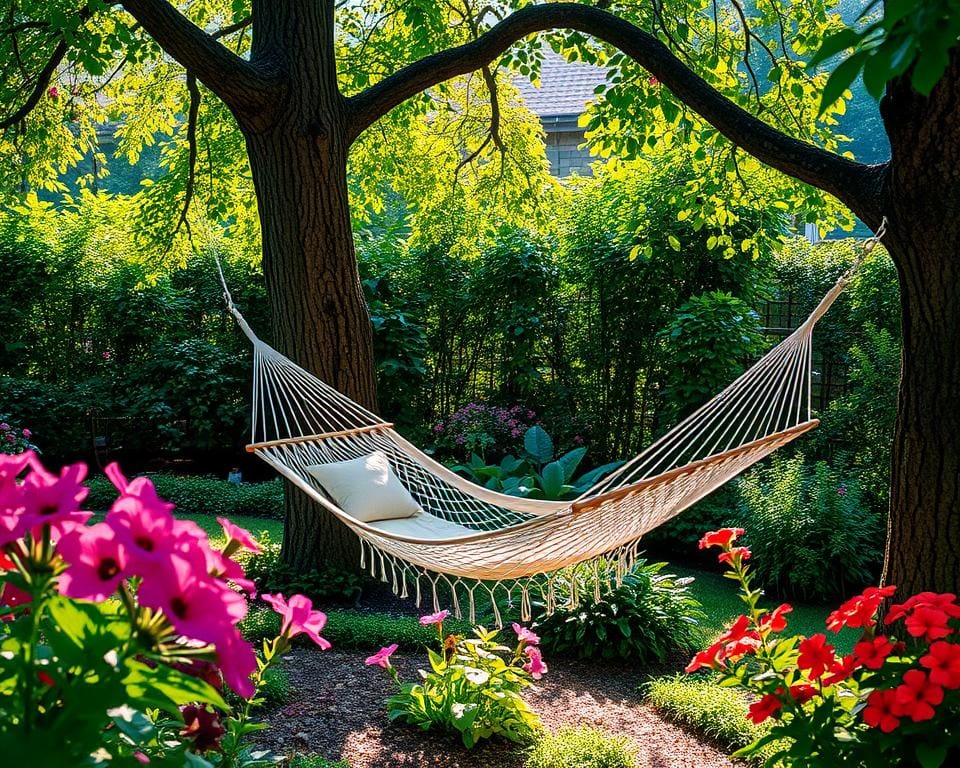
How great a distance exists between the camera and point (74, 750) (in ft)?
2.17

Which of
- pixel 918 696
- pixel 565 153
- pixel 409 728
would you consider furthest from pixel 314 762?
pixel 565 153

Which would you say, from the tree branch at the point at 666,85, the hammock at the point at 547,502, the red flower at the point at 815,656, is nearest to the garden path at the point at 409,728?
the hammock at the point at 547,502

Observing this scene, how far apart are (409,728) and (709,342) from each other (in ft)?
9.71

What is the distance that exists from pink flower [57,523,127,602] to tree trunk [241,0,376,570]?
10.1 ft

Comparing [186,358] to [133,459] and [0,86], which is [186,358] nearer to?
[133,459]

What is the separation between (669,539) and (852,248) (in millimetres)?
1951

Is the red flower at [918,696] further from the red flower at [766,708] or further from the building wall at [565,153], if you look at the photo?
the building wall at [565,153]

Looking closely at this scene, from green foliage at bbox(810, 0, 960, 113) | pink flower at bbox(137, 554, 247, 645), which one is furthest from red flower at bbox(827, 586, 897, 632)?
pink flower at bbox(137, 554, 247, 645)

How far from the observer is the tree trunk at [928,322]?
215 centimetres

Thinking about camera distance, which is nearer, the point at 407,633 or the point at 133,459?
the point at 407,633

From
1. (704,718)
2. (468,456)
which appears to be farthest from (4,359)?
(704,718)

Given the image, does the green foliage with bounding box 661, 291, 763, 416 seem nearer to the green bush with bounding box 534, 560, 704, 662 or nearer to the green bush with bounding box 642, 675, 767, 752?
the green bush with bounding box 534, 560, 704, 662

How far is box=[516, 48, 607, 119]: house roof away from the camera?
1089cm

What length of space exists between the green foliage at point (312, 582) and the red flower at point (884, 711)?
8.60ft
